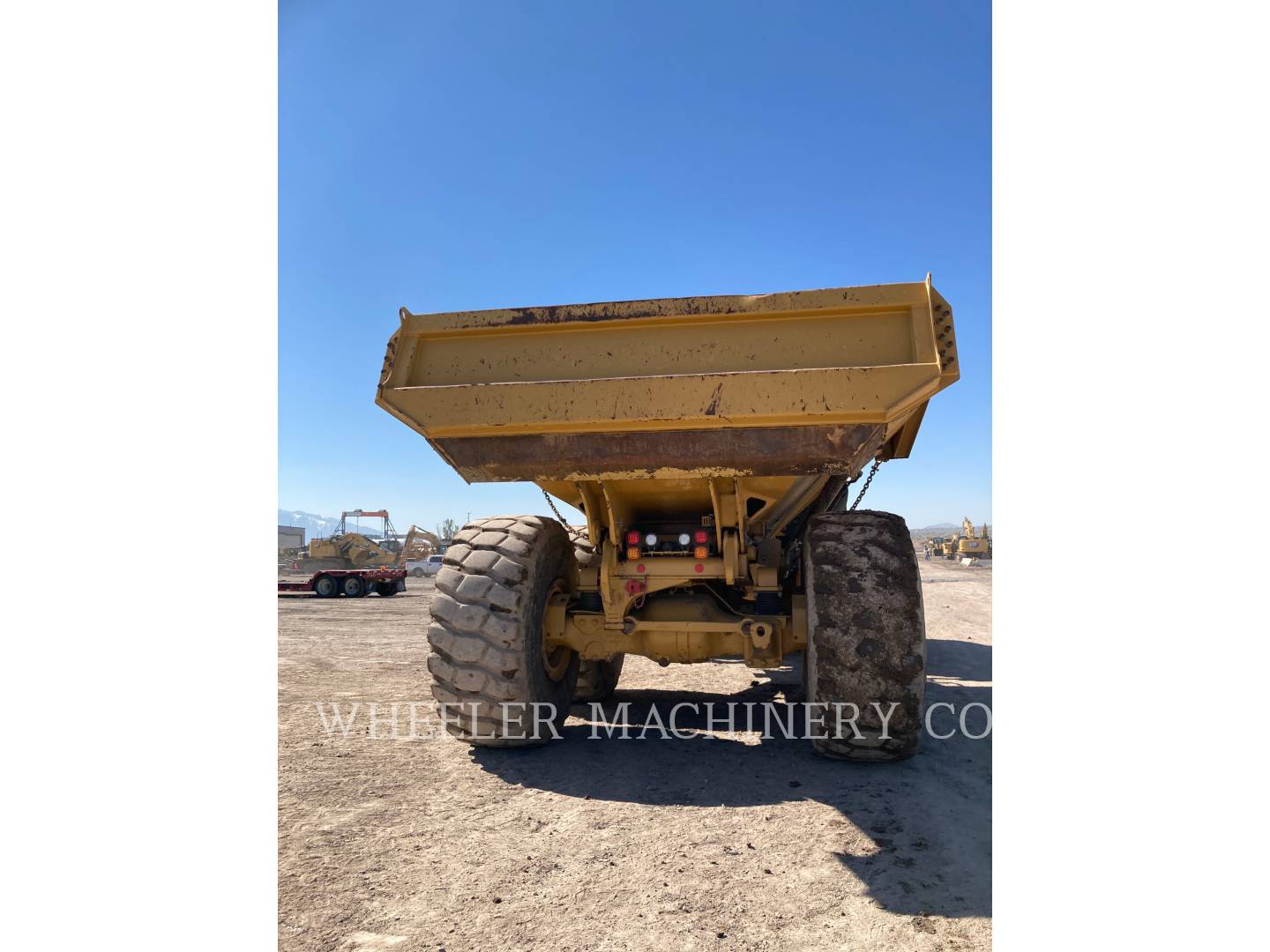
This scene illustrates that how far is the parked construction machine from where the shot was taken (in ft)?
131

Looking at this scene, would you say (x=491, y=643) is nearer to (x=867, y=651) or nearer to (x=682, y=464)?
(x=682, y=464)

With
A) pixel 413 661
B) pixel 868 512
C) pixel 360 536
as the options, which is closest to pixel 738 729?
pixel 868 512

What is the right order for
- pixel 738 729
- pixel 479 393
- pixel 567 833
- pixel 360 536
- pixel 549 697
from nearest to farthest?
pixel 567 833 → pixel 479 393 → pixel 549 697 → pixel 738 729 → pixel 360 536

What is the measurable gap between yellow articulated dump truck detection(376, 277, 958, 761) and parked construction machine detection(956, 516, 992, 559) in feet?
130

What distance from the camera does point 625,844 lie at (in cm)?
286

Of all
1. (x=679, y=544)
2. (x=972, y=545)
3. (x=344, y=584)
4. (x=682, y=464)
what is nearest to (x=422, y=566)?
(x=344, y=584)

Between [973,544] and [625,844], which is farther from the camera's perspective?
[973,544]

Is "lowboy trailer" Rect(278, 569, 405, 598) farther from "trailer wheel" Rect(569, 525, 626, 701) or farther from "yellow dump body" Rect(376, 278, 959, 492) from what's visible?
"yellow dump body" Rect(376, 278, 959, 492)

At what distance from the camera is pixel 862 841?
281 centimetres

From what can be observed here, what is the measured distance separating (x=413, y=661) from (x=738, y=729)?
4.58m

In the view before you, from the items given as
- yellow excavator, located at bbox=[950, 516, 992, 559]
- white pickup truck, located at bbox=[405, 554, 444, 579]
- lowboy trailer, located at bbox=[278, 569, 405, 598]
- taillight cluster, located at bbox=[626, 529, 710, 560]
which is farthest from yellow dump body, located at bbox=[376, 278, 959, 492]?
yellow excavator, located at bbox=[950, 516, 992, 559]

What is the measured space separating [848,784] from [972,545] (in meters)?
41.2

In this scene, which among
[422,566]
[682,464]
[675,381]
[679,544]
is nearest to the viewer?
[675,381]

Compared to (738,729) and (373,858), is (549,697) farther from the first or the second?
(373,858)
